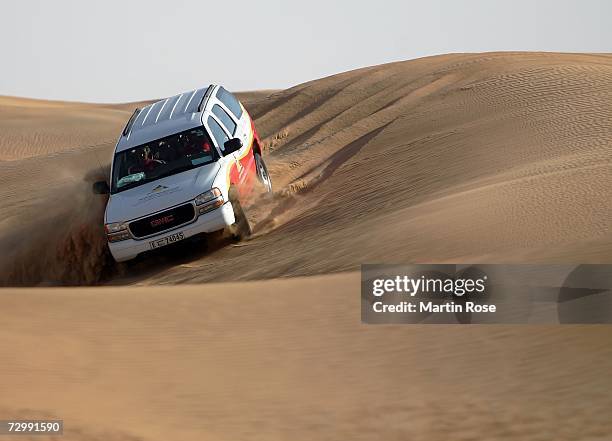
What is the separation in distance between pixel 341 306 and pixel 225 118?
614 centimetres

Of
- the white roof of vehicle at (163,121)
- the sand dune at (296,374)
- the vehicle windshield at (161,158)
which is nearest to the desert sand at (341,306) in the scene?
the sand dune at (296,374)

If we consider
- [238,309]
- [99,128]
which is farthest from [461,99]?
[99,128]

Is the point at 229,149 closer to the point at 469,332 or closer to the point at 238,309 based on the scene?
the point at 238,309

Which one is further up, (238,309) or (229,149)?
(229,149)

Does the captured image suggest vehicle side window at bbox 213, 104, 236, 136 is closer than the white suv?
No

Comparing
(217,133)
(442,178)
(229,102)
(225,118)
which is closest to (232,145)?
(217,133)

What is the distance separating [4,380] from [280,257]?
17.8 ft

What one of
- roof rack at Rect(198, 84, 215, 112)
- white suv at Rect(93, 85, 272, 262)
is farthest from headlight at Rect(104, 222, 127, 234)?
roof rack at Rect(198, 84, 215, 112)

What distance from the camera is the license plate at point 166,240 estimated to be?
1294 centimetres

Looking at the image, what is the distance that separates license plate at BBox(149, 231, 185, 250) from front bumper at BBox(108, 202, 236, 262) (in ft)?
0.09

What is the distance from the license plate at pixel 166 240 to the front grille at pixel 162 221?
0.34ft

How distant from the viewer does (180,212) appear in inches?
508

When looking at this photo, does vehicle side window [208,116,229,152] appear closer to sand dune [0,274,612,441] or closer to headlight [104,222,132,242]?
headlight [104,222,132,242]

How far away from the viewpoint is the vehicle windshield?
44.4 feet
